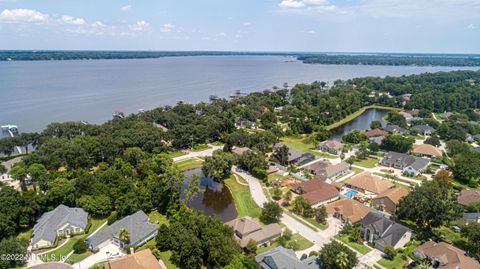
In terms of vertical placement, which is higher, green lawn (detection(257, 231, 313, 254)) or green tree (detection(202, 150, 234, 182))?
green tree (detection(202, 150, 234, 182))

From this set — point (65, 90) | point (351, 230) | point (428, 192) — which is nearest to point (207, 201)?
point (351, 230)

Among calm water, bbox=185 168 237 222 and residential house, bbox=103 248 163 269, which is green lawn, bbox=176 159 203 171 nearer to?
calm water, bbox=185 168 237 222

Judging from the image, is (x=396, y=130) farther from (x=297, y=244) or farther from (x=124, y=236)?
(x=124, y=236)

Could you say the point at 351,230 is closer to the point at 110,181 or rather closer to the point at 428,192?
the point at 428,192

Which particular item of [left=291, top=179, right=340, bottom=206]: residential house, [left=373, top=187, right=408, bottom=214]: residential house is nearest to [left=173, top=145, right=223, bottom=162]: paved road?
[left=291, top=179, right=340, bottom=206]: residential house

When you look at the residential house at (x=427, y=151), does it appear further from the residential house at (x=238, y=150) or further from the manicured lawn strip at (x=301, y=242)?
the manicured lawn strip at (x=301, y=242)
